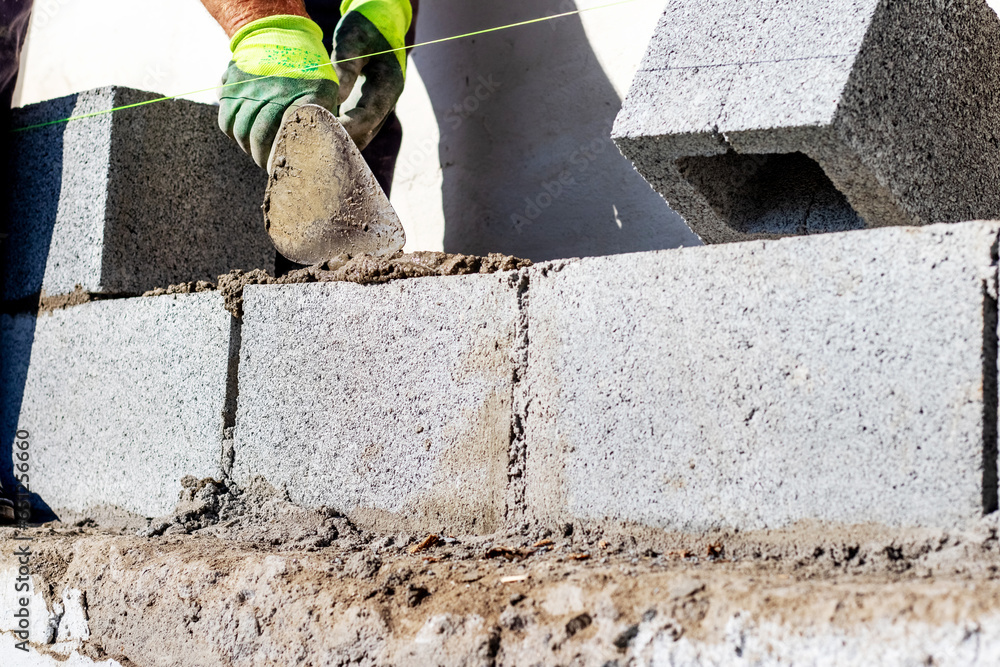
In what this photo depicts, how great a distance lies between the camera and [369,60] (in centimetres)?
290

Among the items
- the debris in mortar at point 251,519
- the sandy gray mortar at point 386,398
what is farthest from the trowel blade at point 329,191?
the debris in mortar at point 251,519

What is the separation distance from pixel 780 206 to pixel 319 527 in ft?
3.83

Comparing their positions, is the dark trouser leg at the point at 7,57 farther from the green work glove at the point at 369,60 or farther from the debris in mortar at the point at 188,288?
the green work glove at the point at 369,60

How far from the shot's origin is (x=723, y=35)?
176 cm

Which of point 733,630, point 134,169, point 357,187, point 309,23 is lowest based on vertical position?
point 733,630

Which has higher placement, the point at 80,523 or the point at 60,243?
the point at 60,243

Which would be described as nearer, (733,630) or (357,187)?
(733,630)

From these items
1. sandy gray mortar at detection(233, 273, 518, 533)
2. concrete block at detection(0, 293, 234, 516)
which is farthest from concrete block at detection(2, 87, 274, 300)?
sandy gray mortar at detection(233, 273, 518, 533)

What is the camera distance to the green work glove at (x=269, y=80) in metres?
2.43

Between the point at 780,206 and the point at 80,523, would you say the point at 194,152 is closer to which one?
the point at 80,523

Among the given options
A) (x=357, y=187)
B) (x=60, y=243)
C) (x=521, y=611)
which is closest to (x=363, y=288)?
(x=357, y=187)

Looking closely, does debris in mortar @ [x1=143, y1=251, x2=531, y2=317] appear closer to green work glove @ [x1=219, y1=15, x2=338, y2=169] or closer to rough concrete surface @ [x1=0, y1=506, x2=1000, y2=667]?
green work glove @ [x1=219, y1=15, x2=338, y2=169]

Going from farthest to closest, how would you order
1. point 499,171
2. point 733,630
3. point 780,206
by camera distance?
point 499,171 → point 780,206 → point 733,630
